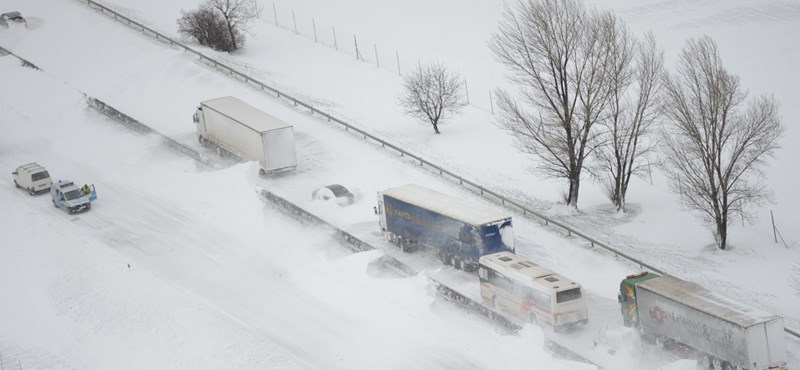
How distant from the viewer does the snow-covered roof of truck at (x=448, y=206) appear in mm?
35656

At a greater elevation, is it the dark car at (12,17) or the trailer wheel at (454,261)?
the dark car at (12,17)

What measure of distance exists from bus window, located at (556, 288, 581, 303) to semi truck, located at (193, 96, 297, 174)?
65.4 ft

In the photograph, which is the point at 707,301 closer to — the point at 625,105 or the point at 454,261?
the point at 454,261

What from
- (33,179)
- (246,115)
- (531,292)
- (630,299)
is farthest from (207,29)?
(630,299)

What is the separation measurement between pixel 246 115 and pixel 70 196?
34.7 ft

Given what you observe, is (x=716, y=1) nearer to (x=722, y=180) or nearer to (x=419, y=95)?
(x=419, y=95)

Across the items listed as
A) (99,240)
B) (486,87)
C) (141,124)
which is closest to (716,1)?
(486,87)

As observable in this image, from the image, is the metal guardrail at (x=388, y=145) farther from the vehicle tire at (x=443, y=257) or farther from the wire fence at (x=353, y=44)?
the wire fence at (x=353, y=44)

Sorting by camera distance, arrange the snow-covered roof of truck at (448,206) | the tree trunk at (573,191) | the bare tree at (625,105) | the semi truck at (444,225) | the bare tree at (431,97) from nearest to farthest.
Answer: the semi truck at (444,225), the snow-covered roof of truck at (448,206), the bare tree at (625,105), the tree trunk at (573,191), the bare tree at (431,97)

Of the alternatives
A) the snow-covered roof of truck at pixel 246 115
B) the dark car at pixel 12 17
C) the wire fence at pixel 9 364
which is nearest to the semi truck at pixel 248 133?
the snow-covered roof of truck at pixel 246 115

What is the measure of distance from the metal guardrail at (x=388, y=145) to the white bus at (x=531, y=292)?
19.2 ft

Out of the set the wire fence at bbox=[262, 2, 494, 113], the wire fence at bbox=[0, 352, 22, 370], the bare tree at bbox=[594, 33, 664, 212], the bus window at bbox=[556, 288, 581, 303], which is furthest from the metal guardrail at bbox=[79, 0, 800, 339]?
the wire fence at bbox=[0, 352, 22, 370]

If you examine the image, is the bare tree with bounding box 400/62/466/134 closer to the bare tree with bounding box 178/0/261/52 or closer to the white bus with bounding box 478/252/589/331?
the bare tree with bounding box 178/0/261/52

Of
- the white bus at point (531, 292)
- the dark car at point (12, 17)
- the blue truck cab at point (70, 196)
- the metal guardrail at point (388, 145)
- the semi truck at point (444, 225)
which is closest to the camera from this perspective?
the white bus at point (531, 292)
